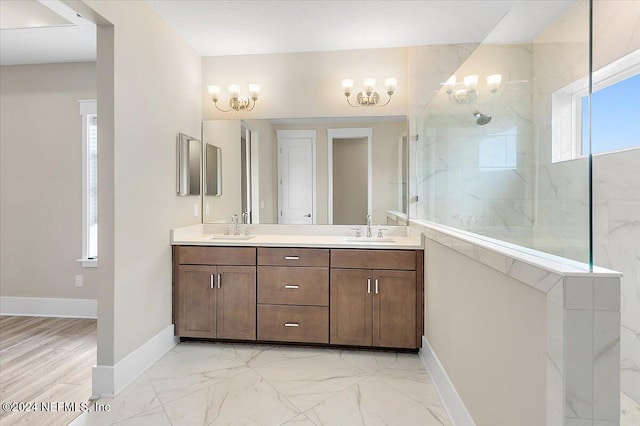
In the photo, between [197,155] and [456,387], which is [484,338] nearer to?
[456,387]

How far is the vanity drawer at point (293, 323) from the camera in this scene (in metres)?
2.76

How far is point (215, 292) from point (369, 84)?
7.42ft

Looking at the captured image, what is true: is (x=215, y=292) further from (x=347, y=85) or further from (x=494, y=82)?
(x=494, y=82)

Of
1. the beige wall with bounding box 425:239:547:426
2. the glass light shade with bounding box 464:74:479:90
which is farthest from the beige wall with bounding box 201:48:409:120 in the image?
the beige wall with bounding box 425:239:547:426

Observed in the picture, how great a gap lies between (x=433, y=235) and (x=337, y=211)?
1.14 m

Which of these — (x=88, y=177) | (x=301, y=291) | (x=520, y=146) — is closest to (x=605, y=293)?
(x=520, y=146)

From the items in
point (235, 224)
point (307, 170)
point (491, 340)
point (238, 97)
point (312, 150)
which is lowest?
point (491, 340)

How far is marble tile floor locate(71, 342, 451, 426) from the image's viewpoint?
75.2 inches

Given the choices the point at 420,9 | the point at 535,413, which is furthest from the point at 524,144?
the point at 420,9

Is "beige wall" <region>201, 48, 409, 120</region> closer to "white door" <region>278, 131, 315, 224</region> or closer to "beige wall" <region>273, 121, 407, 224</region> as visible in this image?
"beige wall" <region>273, 121, 407, 224</region>

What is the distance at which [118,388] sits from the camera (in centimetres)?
216

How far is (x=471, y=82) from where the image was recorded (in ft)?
6.22

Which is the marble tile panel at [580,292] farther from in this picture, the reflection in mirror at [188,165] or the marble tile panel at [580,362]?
the reflection in mirror at [188,165]

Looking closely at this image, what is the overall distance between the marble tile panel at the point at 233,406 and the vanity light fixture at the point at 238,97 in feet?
7.85
